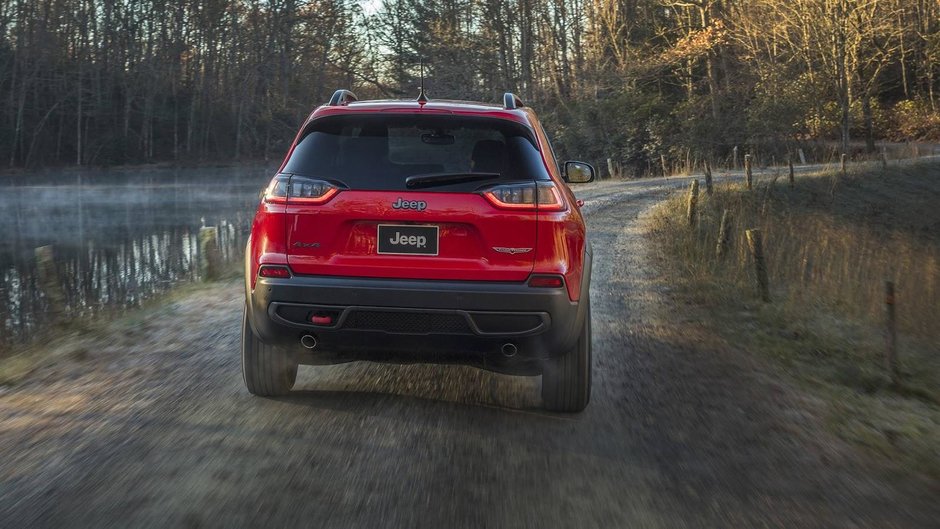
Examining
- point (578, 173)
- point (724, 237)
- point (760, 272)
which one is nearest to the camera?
point (578, 173)

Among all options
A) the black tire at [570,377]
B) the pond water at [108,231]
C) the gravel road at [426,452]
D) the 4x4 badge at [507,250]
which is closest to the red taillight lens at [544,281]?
the 4x4 badge at [507,250]

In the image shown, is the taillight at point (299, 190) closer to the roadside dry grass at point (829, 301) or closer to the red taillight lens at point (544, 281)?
the red taillight lens at point (544, 281)

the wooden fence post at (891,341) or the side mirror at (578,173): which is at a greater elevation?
the side mirror at (578,173)

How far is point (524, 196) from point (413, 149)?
2.08 ft

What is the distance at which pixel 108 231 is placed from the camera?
82.3 feet

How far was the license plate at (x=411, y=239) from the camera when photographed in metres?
4.02

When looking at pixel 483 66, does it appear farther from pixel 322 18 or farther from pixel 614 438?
pixel 614 438

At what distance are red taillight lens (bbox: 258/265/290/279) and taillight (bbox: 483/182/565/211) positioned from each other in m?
1.05

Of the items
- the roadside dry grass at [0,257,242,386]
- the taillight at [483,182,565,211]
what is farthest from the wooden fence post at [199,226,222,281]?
the taillight at [483,182,565,211]

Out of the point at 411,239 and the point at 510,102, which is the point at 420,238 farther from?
the point at 510,102

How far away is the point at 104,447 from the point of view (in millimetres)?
4102

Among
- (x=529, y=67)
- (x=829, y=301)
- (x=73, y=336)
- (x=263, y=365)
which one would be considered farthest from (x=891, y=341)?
(x=529, y=67)

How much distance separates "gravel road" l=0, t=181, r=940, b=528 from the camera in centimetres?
330

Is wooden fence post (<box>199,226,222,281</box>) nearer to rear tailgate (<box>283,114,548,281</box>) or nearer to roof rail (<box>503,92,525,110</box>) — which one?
roof rail (<box>503,92,525,110</box>)
